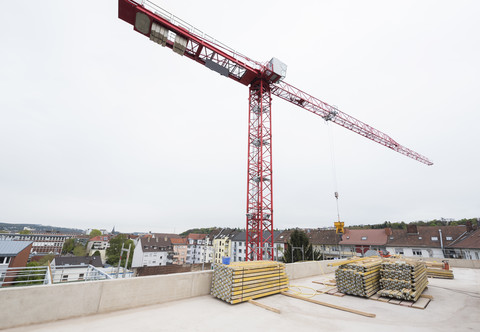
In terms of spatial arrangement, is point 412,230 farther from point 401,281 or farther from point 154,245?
point 154,245

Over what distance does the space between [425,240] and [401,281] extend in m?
37.3

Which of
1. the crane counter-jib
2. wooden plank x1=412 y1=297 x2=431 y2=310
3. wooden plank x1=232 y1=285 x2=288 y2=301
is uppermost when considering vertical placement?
the crane counter-jib

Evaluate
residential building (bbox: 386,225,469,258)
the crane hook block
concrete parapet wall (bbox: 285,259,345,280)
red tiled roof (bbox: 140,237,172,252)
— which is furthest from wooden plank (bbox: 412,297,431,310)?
red tiled roof (bbox: 140,237,172,252)

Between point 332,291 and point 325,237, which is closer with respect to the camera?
point 332,291

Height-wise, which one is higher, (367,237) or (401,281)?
(367,237)

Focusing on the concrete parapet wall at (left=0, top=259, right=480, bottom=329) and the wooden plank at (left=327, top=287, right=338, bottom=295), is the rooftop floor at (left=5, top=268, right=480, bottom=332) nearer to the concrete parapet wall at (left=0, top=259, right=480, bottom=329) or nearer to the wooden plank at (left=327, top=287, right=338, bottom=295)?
the concrete parapet wall at (left=0, top=259, right=480, bottom=329)

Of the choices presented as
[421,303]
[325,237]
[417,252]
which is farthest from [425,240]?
[421,303]

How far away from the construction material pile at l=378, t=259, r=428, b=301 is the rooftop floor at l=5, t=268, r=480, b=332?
0.62 meters

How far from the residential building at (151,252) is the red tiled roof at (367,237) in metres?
46.2

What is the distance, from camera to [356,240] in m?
44.3

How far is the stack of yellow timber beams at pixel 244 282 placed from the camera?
8.13m

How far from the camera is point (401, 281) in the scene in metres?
9.38

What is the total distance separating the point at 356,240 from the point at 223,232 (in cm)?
3805

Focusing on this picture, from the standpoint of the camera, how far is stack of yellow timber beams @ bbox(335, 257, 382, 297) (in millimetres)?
9492
